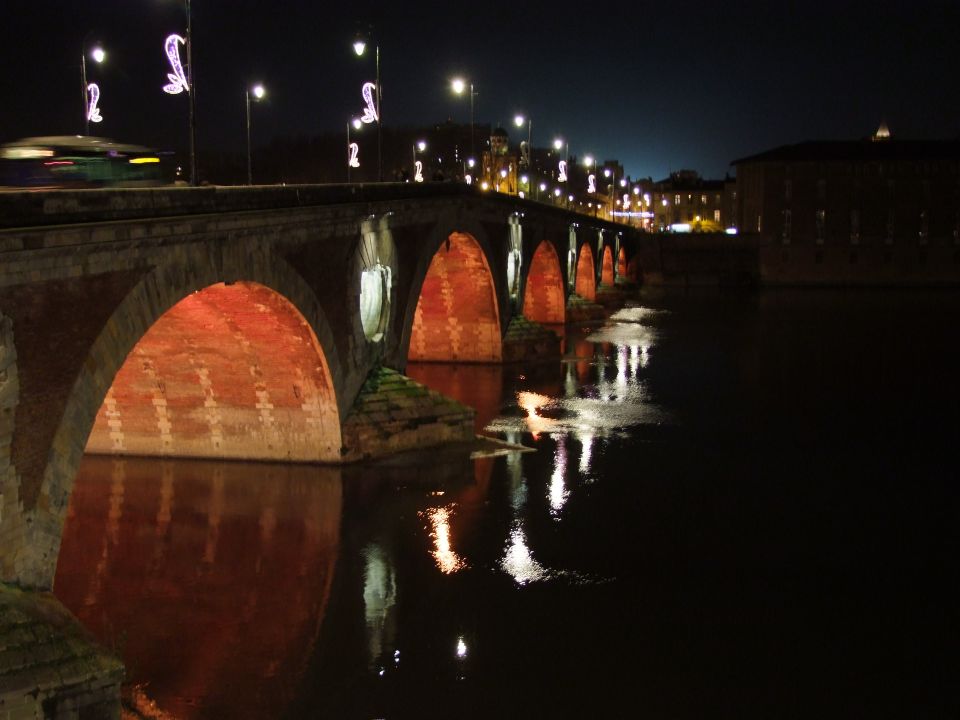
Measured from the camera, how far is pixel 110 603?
46.4 feet

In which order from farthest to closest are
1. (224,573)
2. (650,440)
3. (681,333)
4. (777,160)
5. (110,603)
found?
(777,160) → (681,333) → (650,440) → (224,573) → (110,603)

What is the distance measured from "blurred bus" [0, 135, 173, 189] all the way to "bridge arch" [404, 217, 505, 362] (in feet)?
63.8

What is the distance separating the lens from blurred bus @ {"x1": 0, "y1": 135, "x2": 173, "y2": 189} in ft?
48.3

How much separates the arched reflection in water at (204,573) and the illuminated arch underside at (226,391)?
47cm

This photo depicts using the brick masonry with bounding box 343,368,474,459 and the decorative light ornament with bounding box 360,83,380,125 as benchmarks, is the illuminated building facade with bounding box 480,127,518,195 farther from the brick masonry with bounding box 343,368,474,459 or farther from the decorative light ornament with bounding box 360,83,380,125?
the brick masonry with bounding box 343,368,474,459

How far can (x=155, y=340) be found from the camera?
19359 millimetres

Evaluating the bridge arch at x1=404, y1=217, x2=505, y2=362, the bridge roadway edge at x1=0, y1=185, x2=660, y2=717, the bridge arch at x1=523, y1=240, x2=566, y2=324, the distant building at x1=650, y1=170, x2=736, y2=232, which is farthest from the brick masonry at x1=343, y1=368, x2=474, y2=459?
the distant building at x1=650, y1=170, x2=736, y2=232

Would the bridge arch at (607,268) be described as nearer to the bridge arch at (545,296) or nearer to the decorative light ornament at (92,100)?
the bridge arch at (545,296)

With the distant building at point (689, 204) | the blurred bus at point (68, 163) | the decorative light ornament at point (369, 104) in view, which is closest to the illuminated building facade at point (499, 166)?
the decorative light ornament at point (369, 104)

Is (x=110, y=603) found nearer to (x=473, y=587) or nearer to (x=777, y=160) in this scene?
(x=473, y=587)

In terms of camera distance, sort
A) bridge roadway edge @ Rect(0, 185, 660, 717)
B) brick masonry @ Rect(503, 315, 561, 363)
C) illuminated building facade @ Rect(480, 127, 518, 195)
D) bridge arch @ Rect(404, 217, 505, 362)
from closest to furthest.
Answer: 1. bridge roadway edge @ Rect(0, 185, 660, 717)
2. bridge arch @ Rect(404, 217, 505, 362)
3. brick masonry @ Rect(503, 315, 561, 363)
4. illuminated building facade @ Rect(480, 127, 518, 195)

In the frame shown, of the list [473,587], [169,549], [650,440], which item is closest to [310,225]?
[169,549]

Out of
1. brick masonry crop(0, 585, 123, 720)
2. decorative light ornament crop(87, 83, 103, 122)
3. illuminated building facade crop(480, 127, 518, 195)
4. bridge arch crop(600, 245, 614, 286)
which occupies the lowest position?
brick masonry crop(0, 585, 123, 720)

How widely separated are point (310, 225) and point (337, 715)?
35.4 ft
